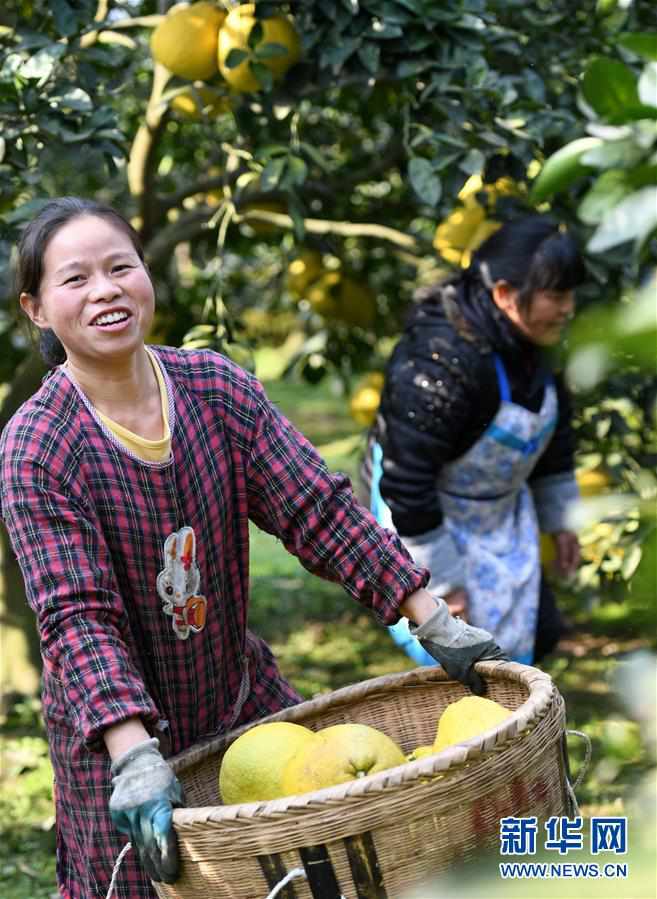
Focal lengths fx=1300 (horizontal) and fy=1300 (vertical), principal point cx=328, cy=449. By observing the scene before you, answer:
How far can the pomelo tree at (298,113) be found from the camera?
8.56 ft

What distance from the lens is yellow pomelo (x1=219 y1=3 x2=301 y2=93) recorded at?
273 centimetres

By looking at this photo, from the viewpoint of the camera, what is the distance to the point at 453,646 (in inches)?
71.7

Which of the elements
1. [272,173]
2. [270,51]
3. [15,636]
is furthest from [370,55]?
[15,636]

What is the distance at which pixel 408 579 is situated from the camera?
1833 millimetres

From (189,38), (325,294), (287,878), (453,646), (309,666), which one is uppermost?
(189,38)

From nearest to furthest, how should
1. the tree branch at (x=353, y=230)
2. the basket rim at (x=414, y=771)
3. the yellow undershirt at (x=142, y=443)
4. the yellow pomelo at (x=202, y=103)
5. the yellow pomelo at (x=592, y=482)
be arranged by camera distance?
the basket rim at (x=414, y=771) < the yellow undershirt at (x=142, y=443) < the yellow pomelo at (x=202, y=103) < the tree branch at (x=353, y=230) < the yellow pomelo at (x=592, y=482)

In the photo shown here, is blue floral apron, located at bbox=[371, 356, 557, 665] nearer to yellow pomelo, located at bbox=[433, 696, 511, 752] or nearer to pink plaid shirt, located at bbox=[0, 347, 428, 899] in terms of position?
pink plaid shirt, located at bbox=[0, 347, 428, 899]

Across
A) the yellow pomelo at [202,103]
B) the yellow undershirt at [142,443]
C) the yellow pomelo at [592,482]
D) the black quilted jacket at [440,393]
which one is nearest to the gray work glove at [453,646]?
the yellow undershirt at [142,443]

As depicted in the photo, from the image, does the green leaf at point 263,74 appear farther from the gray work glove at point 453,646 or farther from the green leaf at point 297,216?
the gray work glove at point 453,646

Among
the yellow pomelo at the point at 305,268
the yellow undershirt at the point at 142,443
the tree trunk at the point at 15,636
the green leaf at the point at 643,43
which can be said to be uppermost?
the green leaf at the point at 643,43

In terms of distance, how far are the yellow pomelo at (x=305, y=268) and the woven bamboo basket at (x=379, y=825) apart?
2657mm

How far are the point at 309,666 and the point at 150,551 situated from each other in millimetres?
2686

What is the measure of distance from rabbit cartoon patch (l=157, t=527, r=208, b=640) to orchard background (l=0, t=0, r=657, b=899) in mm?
477

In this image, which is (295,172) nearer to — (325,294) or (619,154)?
(325,294)
